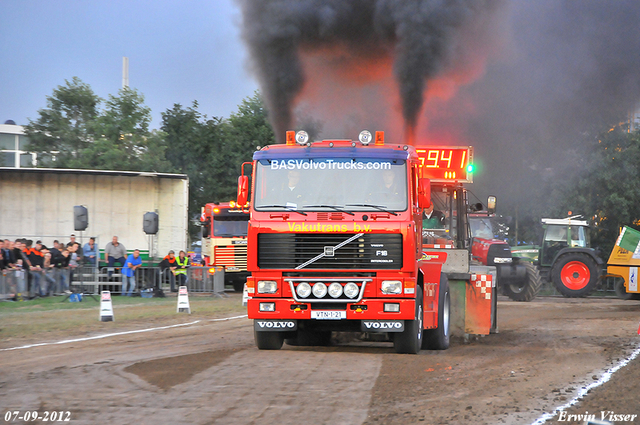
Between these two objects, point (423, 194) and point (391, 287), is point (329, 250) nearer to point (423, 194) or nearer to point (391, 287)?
point (391, 287)

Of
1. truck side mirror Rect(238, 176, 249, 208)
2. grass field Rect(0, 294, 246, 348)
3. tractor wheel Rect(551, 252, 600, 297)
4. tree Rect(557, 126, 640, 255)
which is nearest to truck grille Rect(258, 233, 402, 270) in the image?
truck side mirror Rect(238, 176, 249, 208)

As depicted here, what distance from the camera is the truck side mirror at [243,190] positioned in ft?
34.9

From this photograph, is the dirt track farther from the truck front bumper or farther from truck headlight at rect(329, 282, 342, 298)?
truck headlight at rect(329, 282, 342, 298)

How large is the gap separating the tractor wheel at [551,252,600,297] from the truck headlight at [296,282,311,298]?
18696 millimetres

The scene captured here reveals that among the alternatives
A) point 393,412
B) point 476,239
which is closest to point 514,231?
point 476,239

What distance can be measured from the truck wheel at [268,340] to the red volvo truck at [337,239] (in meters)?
0.52

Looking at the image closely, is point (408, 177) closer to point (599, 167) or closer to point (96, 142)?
point (599, 167)

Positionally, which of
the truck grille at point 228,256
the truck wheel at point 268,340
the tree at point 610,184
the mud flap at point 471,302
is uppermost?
the tree at point 610,184

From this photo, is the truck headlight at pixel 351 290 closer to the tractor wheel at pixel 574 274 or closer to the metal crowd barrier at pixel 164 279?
the metal crowd barrier at pixel 164 279

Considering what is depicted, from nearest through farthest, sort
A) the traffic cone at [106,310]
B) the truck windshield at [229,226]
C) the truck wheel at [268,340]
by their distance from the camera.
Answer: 1. the truck wheel at [268,340]
2. the traffic cone at [106,310]
3. the truck windshield at [229,226]

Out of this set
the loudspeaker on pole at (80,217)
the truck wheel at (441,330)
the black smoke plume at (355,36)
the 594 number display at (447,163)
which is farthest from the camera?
the loudspeaker on pole at (80,217)

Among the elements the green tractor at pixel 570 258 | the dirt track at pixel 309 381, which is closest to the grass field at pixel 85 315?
the dirt track at pixel 309 381

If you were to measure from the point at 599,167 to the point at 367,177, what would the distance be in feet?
96.6

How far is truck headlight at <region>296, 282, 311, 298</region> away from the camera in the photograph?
10.3 metres
